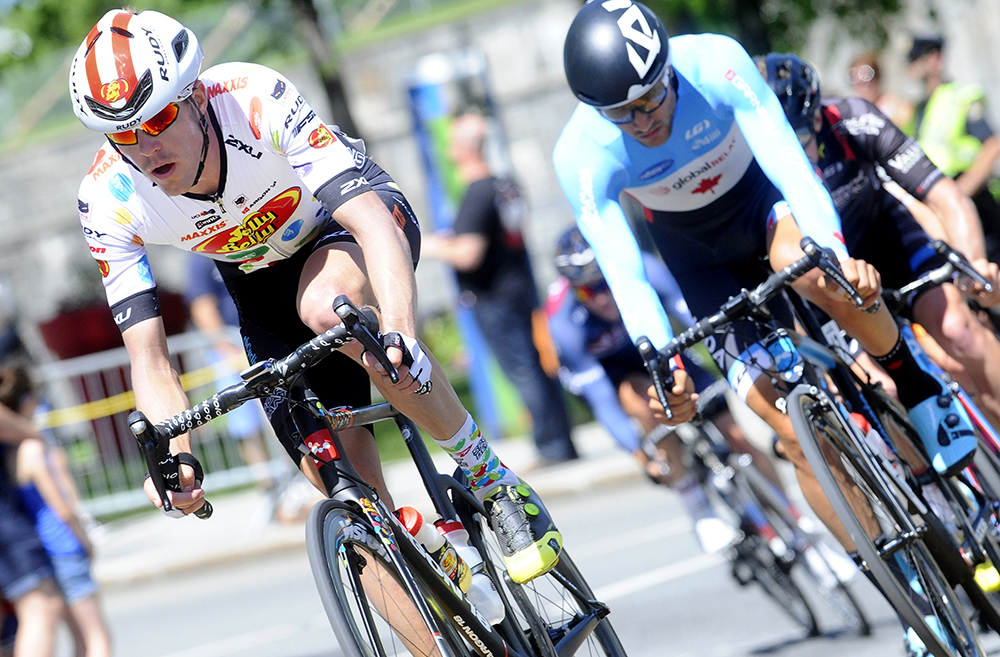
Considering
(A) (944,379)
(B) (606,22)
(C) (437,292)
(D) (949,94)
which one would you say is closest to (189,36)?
(B) (606,22)

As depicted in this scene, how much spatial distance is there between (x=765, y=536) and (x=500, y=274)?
5600mm

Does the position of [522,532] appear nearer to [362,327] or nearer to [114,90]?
[362,327]

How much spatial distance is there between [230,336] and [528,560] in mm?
7679

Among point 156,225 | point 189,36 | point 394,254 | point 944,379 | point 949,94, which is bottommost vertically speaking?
point 944,379

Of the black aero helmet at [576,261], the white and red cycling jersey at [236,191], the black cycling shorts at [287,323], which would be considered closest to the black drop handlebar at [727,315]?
the black cycling shorts at [287,323]

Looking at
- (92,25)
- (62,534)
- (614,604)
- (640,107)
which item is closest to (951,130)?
(614,604)

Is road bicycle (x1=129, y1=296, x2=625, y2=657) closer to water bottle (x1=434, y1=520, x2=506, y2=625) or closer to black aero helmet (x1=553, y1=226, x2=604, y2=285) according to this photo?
water bottle (x1=434, y1=520, x2=506, y2=625)

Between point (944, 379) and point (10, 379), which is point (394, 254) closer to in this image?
point (944, 379)

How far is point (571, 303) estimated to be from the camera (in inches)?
293

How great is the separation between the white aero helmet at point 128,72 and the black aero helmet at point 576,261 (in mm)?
3632

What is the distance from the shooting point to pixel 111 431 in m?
13.5

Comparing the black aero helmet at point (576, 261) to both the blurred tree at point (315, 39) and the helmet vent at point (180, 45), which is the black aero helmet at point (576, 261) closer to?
the helmet vent at point (180, 45)

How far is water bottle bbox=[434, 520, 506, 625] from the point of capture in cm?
382

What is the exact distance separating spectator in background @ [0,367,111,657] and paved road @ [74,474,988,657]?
130 centimetres
